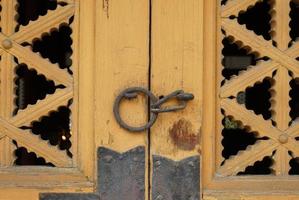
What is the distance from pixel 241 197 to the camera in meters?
1.30

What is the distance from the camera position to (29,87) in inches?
62.7

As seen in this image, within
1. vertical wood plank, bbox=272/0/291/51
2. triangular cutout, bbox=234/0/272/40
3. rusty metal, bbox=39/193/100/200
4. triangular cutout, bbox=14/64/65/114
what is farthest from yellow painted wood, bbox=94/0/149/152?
triangular cutout, bbox=234/0/272/40

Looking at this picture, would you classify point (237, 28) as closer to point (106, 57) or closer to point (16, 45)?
point (106, 57)

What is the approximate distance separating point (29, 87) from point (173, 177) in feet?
2.08

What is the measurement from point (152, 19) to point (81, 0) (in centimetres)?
21

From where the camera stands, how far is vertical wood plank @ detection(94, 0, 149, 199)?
1267 millimetres

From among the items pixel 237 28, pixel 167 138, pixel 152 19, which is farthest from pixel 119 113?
pixel 237 28

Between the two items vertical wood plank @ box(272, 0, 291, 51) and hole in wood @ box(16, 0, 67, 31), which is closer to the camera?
vertical wood plank @ box(272, 0, 291, 51)

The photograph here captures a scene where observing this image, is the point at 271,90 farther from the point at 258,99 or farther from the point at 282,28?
the point at 258,99

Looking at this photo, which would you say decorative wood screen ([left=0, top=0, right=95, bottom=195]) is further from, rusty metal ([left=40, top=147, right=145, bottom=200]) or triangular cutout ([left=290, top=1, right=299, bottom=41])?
triangular cutout ([left=290, top=1, right=299, bottom=41])

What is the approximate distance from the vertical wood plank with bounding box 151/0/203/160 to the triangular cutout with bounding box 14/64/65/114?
1.26ft

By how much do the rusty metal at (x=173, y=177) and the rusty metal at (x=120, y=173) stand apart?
0.04 metres

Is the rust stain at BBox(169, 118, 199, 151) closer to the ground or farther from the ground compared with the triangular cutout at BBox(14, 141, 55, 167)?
farther from the ground

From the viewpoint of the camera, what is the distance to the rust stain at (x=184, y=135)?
→ 1278 mm
